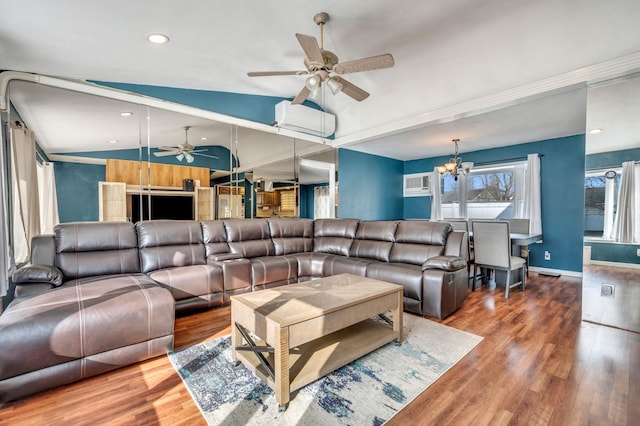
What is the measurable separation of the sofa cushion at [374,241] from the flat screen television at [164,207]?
2.41 meters

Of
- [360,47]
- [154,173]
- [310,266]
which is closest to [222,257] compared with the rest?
[310,266]

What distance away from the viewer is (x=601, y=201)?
290 centimetres

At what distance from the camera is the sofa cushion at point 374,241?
3734mm

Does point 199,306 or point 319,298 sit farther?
point 199,306

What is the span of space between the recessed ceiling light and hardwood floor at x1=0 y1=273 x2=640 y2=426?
9.03ft

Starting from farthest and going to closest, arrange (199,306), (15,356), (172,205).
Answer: (172,205) < (199,306) < (15,356)

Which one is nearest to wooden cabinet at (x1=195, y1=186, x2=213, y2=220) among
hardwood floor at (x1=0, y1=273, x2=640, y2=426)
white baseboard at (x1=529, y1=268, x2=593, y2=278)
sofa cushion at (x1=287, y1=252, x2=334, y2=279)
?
sofa cushion at (x1=287, y1=252, x2=334, y2=279)

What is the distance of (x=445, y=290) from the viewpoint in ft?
9.13

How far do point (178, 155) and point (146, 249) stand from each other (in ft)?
4.45

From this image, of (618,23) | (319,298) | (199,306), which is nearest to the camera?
(319,298)

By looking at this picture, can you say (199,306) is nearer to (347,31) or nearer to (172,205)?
(172,205)

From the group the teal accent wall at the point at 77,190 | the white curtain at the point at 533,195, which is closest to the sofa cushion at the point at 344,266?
the teal accent wall at the point at 77,190

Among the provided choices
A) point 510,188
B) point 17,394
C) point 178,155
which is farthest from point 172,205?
point 510,188

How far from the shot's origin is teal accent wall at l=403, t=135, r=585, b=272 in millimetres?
4961
